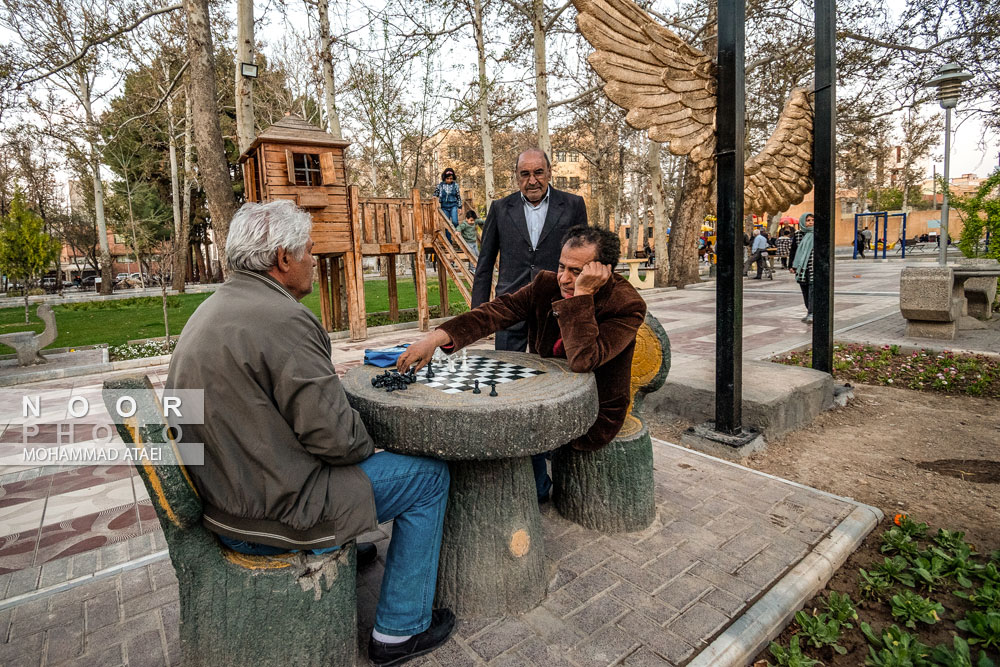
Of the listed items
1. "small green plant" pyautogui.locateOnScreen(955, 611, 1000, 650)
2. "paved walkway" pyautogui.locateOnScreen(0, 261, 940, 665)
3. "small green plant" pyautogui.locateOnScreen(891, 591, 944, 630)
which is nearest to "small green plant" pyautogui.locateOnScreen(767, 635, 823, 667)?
"paved walkway" pyautogui.locateOnScreen(0, 261, 940, 665)

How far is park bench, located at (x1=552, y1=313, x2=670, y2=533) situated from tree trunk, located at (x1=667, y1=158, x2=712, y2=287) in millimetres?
14523

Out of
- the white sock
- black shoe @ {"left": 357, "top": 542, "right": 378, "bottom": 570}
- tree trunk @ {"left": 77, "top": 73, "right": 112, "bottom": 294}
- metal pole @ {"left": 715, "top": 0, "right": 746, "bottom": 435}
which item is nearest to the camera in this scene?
the white sock

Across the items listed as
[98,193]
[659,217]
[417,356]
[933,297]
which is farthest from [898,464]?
[98,193]

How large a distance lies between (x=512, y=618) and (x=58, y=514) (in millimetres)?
2989

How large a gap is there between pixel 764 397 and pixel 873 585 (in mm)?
2054

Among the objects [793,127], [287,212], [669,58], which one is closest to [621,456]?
[287,212]

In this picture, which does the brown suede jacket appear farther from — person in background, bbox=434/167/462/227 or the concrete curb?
person in background, bbox=434/167/462/227

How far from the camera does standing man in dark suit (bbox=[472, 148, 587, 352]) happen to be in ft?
11.5

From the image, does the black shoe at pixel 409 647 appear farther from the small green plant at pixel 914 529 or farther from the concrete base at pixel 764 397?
the concrete base at pixel 764 397

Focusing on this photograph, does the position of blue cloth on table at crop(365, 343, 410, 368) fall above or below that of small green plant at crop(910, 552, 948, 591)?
above

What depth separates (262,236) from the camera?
174 cm

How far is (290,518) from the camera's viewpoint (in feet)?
5.26

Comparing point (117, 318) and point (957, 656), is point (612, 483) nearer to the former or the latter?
point (957, 656)

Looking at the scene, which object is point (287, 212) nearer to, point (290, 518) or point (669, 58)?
point (290, 518)
